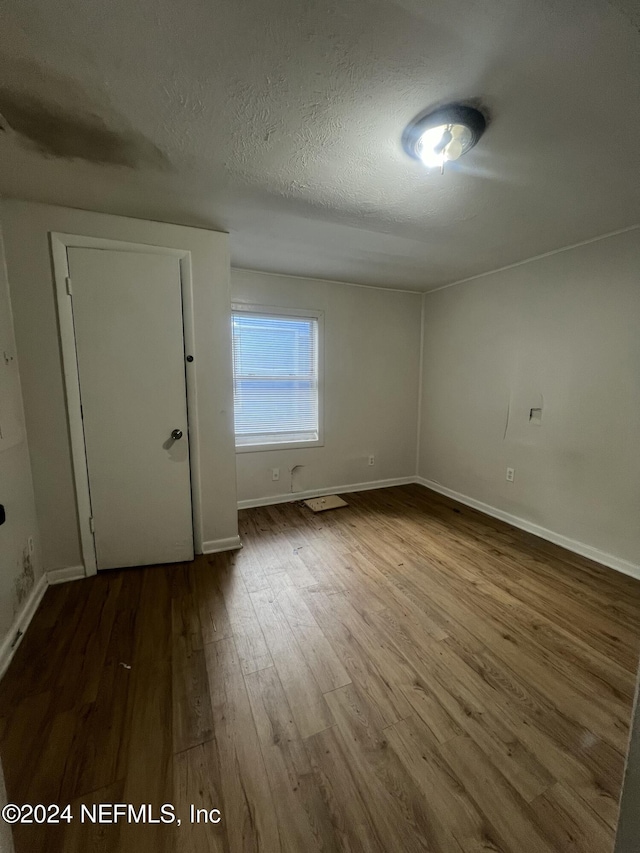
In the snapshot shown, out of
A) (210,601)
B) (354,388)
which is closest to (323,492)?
(354,388)

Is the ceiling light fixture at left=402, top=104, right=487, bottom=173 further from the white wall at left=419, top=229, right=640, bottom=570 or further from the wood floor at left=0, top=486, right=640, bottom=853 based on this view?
the wood floor at left=0, top=486, right=640, bottom=853

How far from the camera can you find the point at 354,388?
3.83 m

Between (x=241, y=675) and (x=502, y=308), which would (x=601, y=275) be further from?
(x=241, y=675)

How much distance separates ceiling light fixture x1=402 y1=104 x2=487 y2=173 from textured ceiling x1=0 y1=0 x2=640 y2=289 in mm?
51

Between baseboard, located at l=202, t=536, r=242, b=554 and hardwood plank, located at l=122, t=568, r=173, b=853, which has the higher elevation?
baseboard, located at l=202, t=536, r=242, b=554

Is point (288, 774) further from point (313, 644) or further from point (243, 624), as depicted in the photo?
point (243, 624)

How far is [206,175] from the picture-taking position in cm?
163

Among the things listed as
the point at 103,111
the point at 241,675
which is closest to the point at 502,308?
the point at 103,111

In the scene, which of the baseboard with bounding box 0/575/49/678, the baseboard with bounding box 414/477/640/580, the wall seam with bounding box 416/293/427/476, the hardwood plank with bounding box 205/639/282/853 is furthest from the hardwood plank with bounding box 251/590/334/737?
the wall seam with bounding box 416/293/427/476

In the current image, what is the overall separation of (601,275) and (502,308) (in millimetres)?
786

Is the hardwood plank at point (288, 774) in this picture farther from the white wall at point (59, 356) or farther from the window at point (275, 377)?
the window at point (275, 377)

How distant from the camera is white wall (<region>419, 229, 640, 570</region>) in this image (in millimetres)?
2295

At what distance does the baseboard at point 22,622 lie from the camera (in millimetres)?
1542

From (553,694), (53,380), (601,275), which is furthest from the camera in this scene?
(601,275)
